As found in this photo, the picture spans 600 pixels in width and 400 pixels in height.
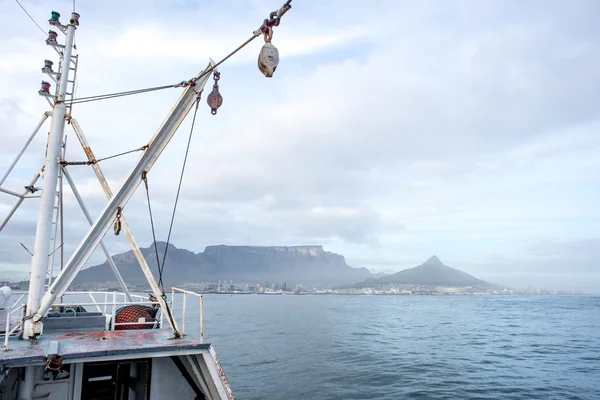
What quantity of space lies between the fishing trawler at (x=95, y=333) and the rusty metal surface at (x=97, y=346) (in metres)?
0.02

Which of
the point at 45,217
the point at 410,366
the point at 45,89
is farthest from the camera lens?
the point at 410,366

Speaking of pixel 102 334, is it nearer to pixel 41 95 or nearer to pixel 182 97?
pixel 182 97

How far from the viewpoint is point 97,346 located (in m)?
8.91

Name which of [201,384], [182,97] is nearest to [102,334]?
[201,384]

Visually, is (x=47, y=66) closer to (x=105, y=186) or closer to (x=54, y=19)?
(x=54, y=19)

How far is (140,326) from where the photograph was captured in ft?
42.7

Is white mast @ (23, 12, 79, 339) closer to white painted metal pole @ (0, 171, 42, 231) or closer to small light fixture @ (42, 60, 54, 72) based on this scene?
small light fixture @ (42, 60, 54, 72)

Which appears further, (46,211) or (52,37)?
(52,37)

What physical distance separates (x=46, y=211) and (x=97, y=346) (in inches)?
189

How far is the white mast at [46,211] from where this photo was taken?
10.7m

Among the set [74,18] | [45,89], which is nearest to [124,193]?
[45,89]

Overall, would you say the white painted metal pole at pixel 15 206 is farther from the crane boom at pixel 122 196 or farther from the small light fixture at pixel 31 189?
the crane boom at pixel 122 196

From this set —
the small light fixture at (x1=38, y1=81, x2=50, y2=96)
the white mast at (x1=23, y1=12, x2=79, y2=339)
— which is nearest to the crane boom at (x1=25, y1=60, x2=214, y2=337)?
the white mast at (x1=23, y1=12, x2=79, y2=339)

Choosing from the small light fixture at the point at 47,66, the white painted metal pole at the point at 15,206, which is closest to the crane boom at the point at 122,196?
the white painted metal pole at the point at 15,206
